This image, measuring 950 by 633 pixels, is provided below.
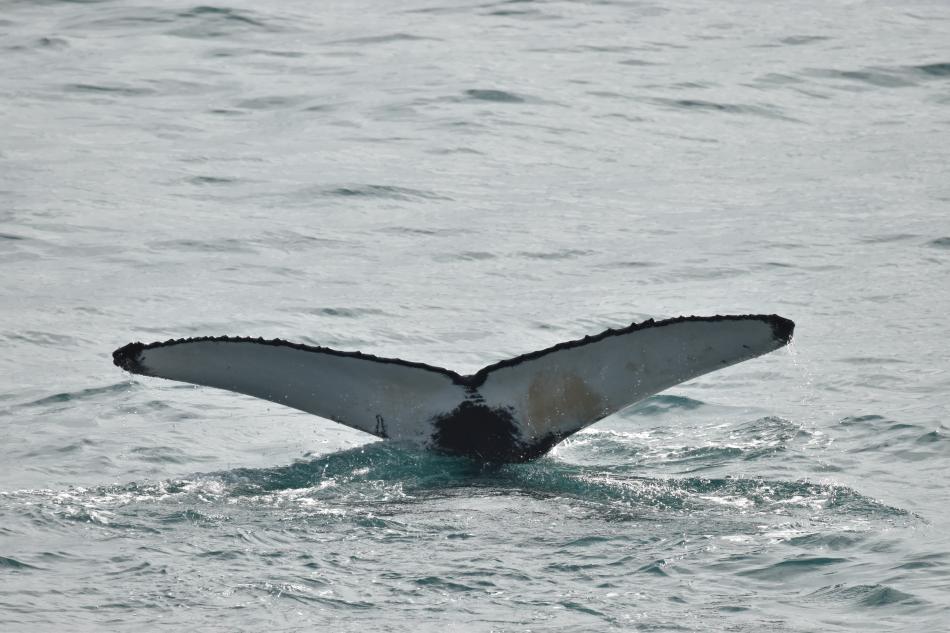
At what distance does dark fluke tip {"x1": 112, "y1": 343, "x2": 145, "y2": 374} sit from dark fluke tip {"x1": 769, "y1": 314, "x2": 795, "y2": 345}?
3046 mm

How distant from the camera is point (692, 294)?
13.0 metres

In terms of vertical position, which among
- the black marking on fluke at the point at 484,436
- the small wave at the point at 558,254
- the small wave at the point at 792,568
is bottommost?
the small wave at the point at 558,254

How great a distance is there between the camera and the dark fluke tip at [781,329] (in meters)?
7.56

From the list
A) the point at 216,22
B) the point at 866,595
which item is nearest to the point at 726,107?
the point at 216,22

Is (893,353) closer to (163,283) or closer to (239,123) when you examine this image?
(163,283)

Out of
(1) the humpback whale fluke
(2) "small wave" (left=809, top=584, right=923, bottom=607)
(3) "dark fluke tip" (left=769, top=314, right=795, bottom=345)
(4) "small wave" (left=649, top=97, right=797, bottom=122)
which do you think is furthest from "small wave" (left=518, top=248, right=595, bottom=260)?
(2) "small wave" (left=809, top=584, right=923, bottom=607)

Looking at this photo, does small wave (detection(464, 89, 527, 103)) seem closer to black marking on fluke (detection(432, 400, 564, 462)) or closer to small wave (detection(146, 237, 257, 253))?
small wave (detection(146, 237, 257, 253))

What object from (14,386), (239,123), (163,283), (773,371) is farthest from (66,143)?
(773,371)

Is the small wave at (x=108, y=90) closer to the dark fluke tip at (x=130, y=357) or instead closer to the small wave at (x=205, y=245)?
the small wave at (x=205, y=245)

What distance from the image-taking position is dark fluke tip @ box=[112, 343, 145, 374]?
311 inches

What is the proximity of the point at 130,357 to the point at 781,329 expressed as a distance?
3145 mm

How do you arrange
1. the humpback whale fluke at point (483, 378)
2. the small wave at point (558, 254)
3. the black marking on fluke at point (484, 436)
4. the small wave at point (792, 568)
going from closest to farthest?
the small wave at point (792, 568)
the humpback whale fluke at point (483, 378)
the black marking on fluke at point (484, 436)
the small wave at point (558, 254)

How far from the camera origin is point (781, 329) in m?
7.58

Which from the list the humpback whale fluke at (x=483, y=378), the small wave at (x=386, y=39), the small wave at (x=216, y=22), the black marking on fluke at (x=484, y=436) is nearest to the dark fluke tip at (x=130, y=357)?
the humpback whale fluke at (x=483, y=378)
